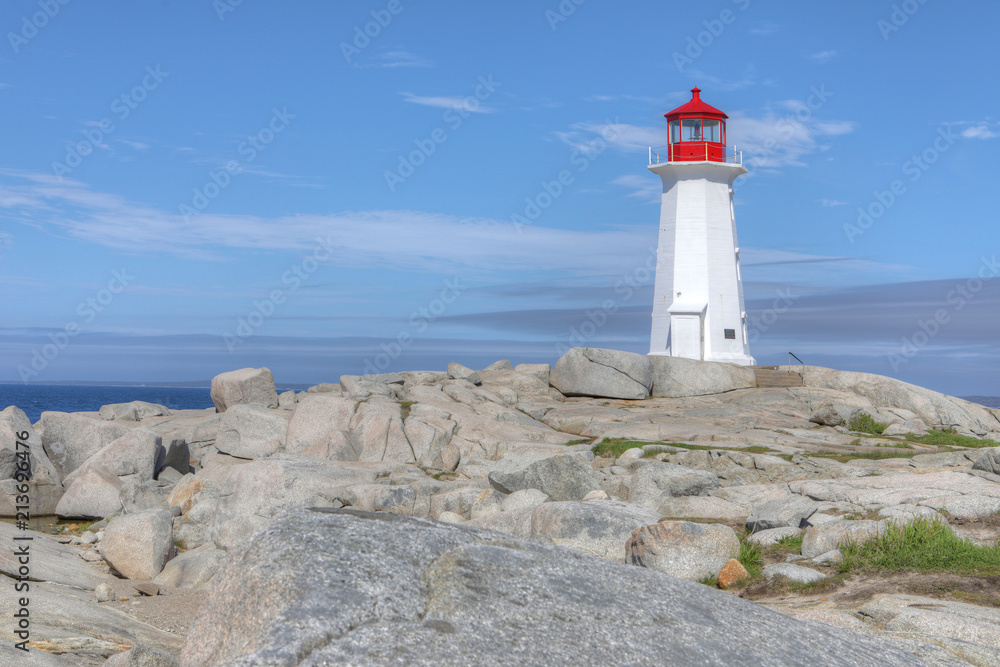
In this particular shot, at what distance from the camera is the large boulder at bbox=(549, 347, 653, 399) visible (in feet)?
106

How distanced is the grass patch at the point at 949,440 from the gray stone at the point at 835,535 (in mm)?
16529

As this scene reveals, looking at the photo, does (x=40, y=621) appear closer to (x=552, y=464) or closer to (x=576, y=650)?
(x=576, y=650)

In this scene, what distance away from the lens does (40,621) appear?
30.6 ft

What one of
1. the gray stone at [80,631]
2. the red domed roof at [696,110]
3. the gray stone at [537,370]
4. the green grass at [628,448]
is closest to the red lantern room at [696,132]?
the red domed roof at [696,110]

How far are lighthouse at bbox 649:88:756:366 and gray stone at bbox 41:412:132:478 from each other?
23.1 metres

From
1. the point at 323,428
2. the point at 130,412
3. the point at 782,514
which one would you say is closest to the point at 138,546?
the point at 323,428

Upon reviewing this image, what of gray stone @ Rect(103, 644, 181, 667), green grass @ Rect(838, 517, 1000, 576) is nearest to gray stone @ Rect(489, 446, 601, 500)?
green grass @ Rect(838, 517, 1000, 576)

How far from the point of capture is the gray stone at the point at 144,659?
677 centimetres

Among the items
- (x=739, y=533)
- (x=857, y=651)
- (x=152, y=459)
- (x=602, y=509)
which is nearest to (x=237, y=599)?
(x=857, y=651)

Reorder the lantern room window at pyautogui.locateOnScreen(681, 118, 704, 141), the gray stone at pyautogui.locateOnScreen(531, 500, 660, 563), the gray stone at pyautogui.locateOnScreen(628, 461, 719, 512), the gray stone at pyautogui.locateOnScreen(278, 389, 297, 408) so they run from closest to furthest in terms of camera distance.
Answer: the gray stone at pyautogui.locateOnScreen(531, 500, 660, 563)
the gray stone at pyautogui.locateOnScreen(628, 461, 719, 512)
the gray stone at pyautogui.locateOnScreen(278, 389, 297, 408)
the lantern room window at pyautogui.locateOnScreen(681, 118, 704, 141)

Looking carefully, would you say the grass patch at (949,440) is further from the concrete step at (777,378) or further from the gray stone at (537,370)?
the gray stone at (537,370)

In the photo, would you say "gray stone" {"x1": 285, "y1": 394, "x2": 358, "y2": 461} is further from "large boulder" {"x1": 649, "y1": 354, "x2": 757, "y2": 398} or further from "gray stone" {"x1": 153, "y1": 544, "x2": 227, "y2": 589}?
"large boulder" {"x1": 649, "y1": 354, "x2": 757, "y2": 398}

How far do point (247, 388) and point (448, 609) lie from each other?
26.8 metres

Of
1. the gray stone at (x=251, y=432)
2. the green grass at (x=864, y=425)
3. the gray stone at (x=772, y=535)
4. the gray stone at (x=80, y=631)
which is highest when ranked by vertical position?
the green grass at (x=864, y=425)
